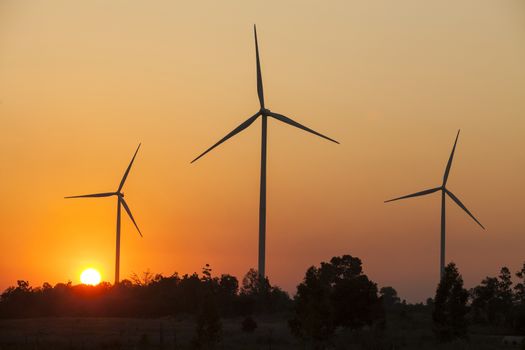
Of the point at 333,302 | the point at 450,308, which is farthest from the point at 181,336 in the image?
the point at 450,308

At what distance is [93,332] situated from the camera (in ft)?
423

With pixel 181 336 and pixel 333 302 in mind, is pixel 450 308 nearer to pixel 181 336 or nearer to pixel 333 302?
pixel 333 302

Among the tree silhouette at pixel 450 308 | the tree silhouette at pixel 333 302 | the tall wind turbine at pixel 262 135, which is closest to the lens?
the tree silhouette at pixel 333 302

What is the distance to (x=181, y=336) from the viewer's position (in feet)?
403

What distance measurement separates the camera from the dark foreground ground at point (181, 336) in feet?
362

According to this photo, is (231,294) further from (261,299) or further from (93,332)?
(93,332)

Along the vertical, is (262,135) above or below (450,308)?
above

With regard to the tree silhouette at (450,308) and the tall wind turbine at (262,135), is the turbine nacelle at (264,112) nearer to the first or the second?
the tall wind turbine at (262,135)

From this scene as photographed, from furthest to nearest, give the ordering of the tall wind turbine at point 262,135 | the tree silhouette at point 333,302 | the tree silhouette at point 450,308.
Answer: the tall wind turbine at point 262,135 < the tree silhouette at point 450,308 < the tree silhouette at point 333,302

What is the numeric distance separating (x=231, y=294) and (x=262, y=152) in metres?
45.8

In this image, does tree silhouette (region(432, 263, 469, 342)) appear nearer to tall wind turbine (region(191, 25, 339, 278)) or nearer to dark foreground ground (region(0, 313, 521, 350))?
dark foreground ground (region(0, 313, 521, 350))

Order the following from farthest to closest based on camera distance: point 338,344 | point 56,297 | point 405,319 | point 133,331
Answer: point 56,297, point 405,319, point 133,331, point 338,344

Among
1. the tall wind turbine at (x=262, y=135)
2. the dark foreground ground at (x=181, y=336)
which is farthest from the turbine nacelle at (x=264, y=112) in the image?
the dark foreground ground at (x=181, y=336)

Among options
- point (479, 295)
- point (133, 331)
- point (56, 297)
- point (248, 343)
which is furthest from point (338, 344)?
point (56, 297)
